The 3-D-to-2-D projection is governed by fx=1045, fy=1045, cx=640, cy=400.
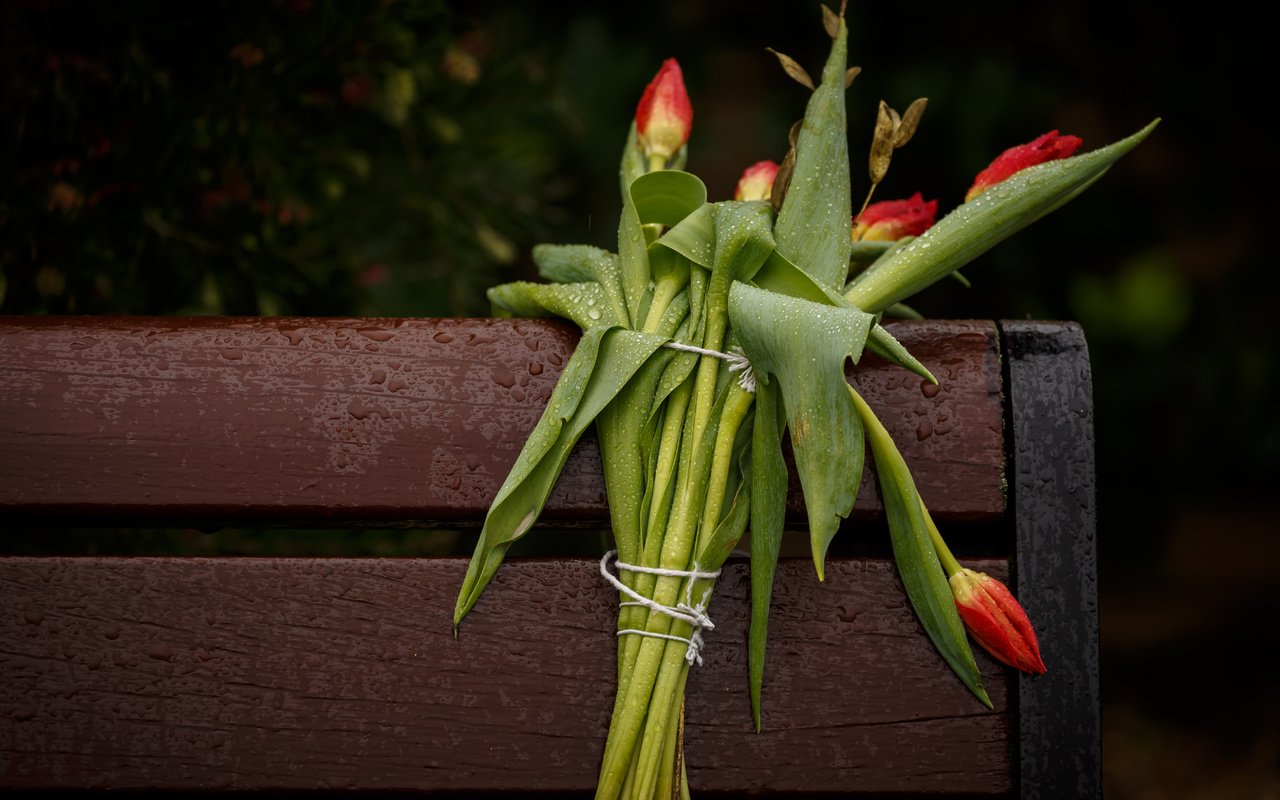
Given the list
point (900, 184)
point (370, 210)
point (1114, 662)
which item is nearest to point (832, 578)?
point (370, 210)

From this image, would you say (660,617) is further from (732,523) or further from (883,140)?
(883,140)

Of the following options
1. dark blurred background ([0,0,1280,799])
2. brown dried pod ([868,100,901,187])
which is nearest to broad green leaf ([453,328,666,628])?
brown dried pod ([868,100,901,187])

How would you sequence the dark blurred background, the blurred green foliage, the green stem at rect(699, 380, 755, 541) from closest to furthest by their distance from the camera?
1. the green stem at rect(699, 380, 755, 541)
2. the blurred green foliage
3. the dark blurred background

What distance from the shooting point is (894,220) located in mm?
840

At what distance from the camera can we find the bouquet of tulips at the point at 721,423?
2.31 feet

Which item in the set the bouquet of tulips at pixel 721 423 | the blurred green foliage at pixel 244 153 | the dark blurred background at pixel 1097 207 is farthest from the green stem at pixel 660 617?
the dark blurred background at pixel 1097 207

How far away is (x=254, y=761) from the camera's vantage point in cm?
75

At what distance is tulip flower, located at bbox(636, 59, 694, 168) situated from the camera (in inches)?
33.3

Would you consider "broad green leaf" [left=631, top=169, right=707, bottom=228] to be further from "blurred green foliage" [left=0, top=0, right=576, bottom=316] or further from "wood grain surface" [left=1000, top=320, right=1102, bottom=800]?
"blurred green foliage" [left=0, top=0, right=576, bottom=316]

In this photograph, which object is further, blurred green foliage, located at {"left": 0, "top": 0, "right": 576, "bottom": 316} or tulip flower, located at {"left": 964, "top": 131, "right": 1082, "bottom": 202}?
blurred green foliage, located at {"left": 0, "top": 0, "right": 576, "bottom": 316}

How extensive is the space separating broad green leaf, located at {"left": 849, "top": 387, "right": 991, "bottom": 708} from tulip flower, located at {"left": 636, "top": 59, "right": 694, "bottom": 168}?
0.91ft

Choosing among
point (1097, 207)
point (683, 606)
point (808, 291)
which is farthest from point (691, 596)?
point (1097, 207)

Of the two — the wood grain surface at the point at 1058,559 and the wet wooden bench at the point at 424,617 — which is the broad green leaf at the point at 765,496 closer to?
the wet wooden bench at the point at 424,617

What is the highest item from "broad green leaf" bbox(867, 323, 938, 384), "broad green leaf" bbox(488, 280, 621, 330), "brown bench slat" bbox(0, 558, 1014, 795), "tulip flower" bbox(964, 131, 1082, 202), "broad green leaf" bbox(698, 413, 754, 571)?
"tulip flower" bbox(964, 131, 1082, 202)
